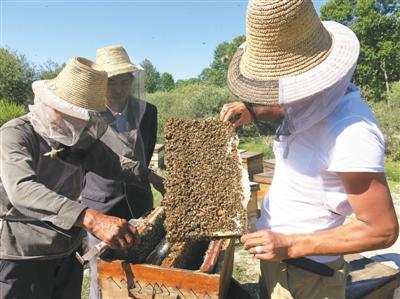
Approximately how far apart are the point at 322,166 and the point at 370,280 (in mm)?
1734

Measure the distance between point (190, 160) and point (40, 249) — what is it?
44.2 inches

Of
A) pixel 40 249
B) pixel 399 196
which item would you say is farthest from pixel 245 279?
pixel 399 196

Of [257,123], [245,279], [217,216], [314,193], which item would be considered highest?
[257,123]

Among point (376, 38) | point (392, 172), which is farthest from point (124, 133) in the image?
point (376, 38)

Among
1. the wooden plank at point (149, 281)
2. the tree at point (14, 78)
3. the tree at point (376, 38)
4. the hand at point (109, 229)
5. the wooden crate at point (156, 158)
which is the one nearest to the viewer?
the wooden plank at point (149, 281)

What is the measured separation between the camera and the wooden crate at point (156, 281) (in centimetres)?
160

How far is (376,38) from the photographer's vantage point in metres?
31.7

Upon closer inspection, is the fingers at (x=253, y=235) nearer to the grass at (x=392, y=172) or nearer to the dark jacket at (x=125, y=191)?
the dark jacket at (x=125, y=191)

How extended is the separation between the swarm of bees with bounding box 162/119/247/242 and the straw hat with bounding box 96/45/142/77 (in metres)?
1.30

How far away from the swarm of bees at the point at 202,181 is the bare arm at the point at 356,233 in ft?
0.65

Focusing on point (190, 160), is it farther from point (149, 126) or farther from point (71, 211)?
point (149, 126)

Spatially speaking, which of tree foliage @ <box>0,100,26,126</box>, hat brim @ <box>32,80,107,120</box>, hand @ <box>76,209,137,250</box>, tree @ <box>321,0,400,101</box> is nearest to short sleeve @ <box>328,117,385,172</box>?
hand @ <box>76,209,137,250</box>

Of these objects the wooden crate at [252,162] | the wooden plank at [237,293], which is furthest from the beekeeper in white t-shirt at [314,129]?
the wooden crate at [252,162]

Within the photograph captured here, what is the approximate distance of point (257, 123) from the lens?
1609 mm
